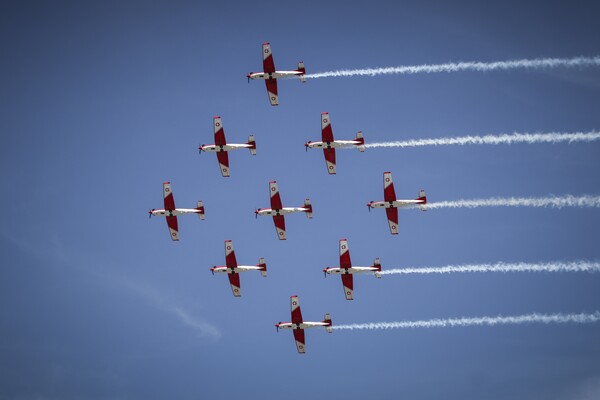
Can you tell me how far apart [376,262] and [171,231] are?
1817cm

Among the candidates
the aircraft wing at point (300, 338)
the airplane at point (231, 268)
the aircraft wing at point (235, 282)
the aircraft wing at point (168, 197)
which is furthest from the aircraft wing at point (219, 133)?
the aircraft wing at point (300, 338)

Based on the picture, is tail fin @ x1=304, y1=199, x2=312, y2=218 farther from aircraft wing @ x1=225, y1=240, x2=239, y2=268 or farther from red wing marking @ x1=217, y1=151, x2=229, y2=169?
red wing marking @ x1=217, y1=151, x2=229, y2=169

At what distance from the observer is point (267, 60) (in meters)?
90.0

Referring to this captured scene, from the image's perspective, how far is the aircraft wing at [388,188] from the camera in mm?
88812

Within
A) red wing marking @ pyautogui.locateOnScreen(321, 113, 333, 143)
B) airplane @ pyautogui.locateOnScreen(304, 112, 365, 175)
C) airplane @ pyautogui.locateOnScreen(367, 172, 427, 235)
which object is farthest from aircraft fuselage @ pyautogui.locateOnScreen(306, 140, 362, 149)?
airplane @ pyautogui.locateOnScreen(367, 172, 427, 235)

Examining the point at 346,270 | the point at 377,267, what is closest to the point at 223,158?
the point at 346,270

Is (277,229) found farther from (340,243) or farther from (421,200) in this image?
(421,200)

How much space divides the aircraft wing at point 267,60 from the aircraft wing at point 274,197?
9.30m

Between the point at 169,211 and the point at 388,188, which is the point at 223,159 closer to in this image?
the point at 169,211

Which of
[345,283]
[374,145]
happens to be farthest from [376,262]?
[374,145]

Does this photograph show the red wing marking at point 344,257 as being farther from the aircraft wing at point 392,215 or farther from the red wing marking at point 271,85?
the red wing marking at point 271,85

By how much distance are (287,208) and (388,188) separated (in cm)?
861

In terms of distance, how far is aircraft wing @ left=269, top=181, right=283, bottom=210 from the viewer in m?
90.9

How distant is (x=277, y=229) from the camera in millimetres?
91812
